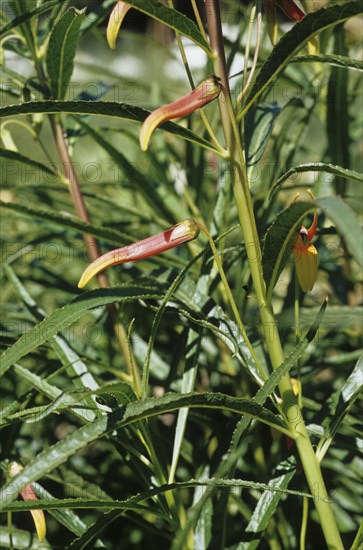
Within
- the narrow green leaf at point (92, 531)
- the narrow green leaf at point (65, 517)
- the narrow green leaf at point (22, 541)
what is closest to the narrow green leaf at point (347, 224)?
the narrow green leaf at point (92, 531)

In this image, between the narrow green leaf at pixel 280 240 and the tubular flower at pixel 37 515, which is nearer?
the narrow green leaf at pixel 280 240

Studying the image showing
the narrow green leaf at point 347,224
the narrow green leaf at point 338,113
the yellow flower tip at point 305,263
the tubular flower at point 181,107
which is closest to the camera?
the narrow green leaf at point 347,224

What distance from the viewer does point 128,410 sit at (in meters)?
0.69

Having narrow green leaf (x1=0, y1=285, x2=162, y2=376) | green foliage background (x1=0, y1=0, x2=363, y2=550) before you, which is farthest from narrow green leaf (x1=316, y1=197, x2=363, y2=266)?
narrow green leaf (x1=0, y1=285, x2=162, y2=376)

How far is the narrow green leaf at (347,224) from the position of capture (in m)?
0.54

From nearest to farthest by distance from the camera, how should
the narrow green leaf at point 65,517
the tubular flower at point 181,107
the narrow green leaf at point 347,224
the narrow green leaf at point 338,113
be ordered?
the narrow green leaf at point 347,224, the tubular flower at point 181,107, the narrow green leaf at point 65,517, the narrow green leaf at point 338,113

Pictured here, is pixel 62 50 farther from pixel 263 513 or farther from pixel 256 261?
pixel 263 513

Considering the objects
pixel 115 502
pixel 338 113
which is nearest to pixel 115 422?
pixel 115 502

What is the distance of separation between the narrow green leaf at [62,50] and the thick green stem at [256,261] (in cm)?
21

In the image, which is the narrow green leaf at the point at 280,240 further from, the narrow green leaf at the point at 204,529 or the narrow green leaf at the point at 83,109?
the narrow green leaf at the point at 204,529

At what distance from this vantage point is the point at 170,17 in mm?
715

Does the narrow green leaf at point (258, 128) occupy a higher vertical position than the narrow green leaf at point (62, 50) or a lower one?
lower

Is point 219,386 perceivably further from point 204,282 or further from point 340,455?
point 204,282

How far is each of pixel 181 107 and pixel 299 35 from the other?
0.13m
